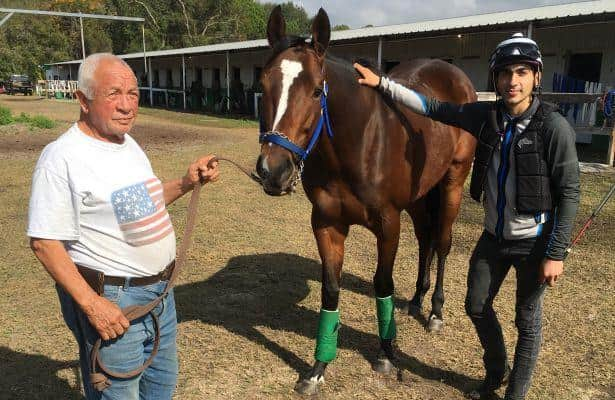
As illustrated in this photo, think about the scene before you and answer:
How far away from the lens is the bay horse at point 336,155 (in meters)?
2.24

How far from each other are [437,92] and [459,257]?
185 centimetres

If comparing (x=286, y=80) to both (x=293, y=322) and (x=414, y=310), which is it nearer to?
(x=293, y=322)

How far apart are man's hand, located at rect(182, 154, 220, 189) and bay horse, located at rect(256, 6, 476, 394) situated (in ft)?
0.72

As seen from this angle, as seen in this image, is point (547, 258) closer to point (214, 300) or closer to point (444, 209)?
point (444, 209)

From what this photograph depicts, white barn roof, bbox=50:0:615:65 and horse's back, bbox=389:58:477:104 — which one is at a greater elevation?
white barn roof, bbox=50:0:615:65

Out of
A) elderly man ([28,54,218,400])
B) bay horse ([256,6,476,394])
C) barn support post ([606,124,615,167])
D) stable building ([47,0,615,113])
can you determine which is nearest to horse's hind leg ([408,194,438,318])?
bay horse ([256,6,476,394])

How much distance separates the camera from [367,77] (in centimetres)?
276

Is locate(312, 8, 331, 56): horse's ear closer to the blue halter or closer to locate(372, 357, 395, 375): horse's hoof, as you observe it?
the blue halter

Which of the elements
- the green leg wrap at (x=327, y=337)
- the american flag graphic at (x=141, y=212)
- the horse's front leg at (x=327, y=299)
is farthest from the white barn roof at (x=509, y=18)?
the american flag graphic at (x=141, y=212)

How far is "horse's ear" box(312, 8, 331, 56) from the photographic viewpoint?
2.39m

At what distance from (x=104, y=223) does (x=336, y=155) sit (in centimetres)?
140

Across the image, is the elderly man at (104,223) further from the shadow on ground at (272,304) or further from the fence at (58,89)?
the fence at (58,89)

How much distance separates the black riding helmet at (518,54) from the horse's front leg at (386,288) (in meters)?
1.10

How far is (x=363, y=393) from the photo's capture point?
9.30 ft
